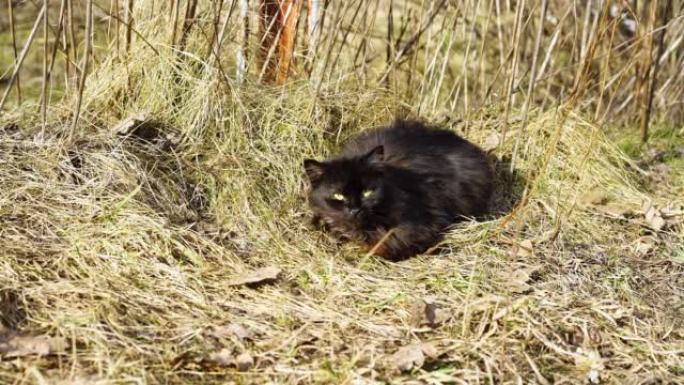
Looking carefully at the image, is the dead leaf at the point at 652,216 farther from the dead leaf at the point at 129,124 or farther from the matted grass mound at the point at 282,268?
the dead leaf at the point at 129,124

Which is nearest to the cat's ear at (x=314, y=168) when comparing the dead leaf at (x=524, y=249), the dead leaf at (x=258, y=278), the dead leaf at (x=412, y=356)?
the dead leaf at (x=258, y=278)

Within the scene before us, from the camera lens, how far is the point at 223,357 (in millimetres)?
2750

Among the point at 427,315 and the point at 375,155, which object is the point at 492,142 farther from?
the point at 427,315

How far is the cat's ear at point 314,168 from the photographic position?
366 centimetres

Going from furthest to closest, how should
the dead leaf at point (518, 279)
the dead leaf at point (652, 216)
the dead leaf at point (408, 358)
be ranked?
the dead leaf at point (652, 216), the dead leaf at point (518, 279), the dead leaf at point (408, 358)

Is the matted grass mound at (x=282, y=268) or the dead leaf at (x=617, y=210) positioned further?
the dead leaf at (x=617, y=210)

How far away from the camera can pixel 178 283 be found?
126 inches

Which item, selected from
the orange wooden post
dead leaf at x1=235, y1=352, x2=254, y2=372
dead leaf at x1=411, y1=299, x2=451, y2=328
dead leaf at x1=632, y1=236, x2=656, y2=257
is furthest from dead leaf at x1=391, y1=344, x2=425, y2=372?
the orange wooden post

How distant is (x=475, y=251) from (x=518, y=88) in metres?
1.73

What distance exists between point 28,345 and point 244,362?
709mm

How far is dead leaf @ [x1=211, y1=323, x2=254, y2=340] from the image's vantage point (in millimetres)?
2887

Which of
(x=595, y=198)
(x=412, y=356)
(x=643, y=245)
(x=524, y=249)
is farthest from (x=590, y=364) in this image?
(x=595, y=198)

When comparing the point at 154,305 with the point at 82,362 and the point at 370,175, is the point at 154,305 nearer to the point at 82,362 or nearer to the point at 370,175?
the point at 82,362

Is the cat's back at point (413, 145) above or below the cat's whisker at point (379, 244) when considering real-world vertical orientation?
above
